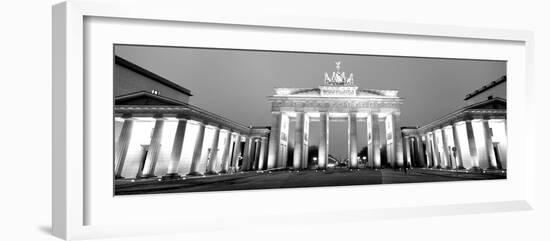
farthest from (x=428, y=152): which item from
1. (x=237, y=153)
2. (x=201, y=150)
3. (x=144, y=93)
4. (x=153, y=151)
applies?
(x=144, y=93)

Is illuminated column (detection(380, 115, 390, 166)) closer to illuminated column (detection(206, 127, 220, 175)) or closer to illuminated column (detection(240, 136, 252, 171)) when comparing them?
illuminated column (detection(240, 136, 252, 171))

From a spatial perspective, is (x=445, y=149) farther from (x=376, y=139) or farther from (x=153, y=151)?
(x=153, y=151)

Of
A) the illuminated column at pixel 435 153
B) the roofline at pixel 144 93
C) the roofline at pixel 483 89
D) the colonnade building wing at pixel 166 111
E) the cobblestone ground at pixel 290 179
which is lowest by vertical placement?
the cobblestone ground at pixel 290 179

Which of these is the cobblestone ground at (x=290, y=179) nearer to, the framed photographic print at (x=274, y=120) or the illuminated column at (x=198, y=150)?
the framed photographic print at (x=274, y=120)

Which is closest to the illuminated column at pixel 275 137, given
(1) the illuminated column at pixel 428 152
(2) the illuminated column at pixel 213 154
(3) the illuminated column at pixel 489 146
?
(2) the illuminated column at pixel 213 154

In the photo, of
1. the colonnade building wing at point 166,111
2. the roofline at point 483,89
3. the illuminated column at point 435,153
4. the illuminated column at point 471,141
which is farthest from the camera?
the illuminated column at point 471,141

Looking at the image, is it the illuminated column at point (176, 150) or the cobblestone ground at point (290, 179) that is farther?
the illuminated column at point (176, 150)

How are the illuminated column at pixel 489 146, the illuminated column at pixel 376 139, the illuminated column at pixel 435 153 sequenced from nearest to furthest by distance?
the illuminated column at pixel 376 139, the illuminated column at pixel 435 153, the illuminated column at pixel 489 146

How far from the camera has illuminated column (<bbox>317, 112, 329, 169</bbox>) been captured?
538 inches

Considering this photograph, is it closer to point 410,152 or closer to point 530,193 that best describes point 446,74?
point 410,152

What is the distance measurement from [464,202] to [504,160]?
5.33ft

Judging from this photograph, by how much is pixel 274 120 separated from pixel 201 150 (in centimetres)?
182

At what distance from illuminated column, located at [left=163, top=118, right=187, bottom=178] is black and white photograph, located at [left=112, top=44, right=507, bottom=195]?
2cm

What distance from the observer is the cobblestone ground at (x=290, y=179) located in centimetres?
1205
